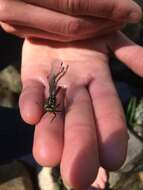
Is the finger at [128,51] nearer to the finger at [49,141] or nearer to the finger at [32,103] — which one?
the finger at [32,103]

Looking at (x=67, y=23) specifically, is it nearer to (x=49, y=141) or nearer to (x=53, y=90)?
(x=53, y=90)

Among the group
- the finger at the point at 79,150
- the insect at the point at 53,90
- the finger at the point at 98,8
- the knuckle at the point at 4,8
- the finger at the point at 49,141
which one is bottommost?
the insect at the point at 53,90

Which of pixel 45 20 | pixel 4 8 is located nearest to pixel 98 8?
pixel 45 20

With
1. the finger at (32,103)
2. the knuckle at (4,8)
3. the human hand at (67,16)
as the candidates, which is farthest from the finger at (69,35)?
the finger at (32,103)

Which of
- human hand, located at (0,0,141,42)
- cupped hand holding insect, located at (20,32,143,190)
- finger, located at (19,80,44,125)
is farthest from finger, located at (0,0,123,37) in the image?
finger, located at (19,80,44,125)

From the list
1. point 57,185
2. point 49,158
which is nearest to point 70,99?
point 49,158

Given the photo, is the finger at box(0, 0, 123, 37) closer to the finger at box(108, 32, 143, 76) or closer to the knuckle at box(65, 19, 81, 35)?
the knuckle at box(65, 19, 81, 35)

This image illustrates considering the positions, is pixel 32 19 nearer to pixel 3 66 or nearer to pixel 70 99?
pixel 70 99
